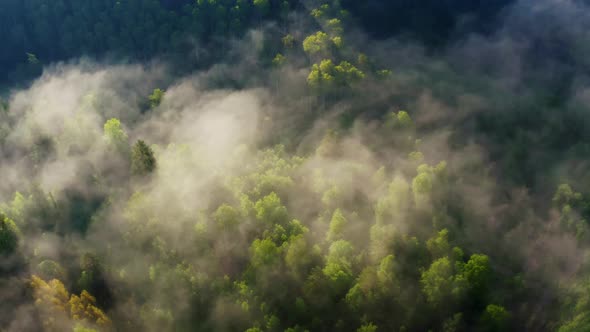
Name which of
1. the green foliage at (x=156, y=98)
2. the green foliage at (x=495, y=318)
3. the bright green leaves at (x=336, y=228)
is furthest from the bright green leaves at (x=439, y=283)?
the green foliage at (x=156, y=98)

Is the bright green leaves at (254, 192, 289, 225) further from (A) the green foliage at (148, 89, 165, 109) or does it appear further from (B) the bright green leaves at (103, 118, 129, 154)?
(A) the green foliage at (148, 89, 165, 109)

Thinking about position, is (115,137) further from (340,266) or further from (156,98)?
(340,266)

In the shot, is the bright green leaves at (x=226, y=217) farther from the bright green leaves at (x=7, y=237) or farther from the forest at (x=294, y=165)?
the bright green leaves at (x=7, y=237)

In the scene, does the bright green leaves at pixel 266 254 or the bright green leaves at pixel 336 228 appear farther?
the bright green leaves at pixel 336 228

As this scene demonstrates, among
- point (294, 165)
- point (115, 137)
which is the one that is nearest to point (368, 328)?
point (294, 165)

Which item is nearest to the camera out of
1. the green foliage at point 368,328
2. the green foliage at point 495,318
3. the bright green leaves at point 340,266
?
the green foliage at point 368,328

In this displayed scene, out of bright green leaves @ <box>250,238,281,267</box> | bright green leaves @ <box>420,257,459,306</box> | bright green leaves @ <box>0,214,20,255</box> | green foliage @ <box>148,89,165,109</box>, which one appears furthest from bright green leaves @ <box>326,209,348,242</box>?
green foliage @ <box>148,89,165,109</box>

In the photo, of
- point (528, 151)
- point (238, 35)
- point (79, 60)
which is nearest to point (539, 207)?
point (528, 151)
